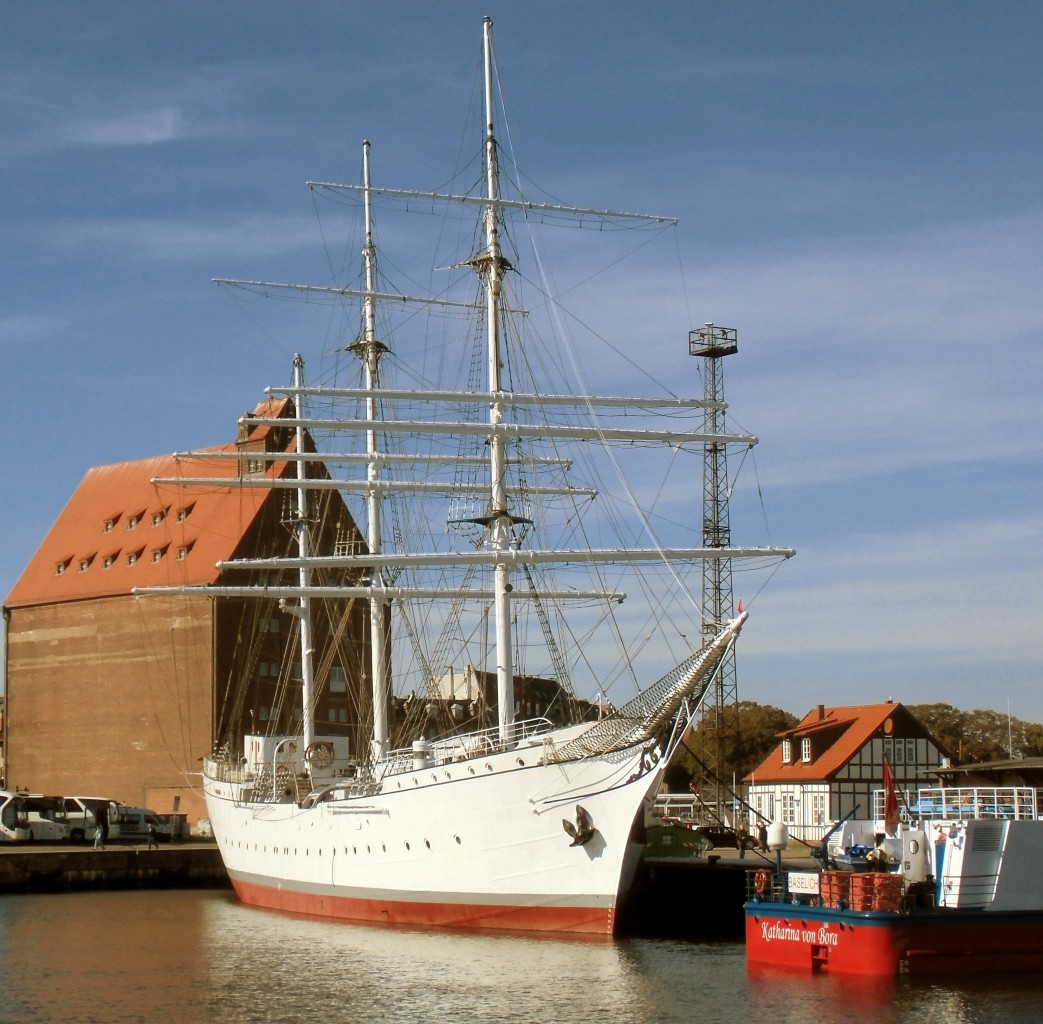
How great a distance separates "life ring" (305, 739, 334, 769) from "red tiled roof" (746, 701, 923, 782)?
19566 mm

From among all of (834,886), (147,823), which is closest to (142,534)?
(147,823)

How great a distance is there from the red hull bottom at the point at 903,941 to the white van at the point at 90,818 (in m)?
40.2

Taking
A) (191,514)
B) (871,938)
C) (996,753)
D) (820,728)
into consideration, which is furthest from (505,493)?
(996,753)

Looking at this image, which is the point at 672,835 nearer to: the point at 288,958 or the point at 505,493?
the point at 505,493

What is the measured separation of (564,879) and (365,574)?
18877 millimetres

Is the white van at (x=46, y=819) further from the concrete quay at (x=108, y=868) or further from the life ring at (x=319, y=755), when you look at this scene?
the life ring at (x=319, y=755)

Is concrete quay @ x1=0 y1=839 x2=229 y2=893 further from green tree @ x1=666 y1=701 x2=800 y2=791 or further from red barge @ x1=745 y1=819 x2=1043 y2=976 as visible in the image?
red barge @ x1=745 y1=819 x2=1043 y2=976

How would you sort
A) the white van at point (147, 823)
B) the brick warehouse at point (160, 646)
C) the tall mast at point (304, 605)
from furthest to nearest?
the brick warehouse at point (160, 646), the white van at point (147, 823), the tall mast at point (304, 605)

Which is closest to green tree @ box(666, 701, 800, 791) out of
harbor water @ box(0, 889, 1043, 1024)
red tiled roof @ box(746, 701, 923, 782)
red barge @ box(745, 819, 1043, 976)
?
red tiled roof @ box(746, 701, 923, 782)

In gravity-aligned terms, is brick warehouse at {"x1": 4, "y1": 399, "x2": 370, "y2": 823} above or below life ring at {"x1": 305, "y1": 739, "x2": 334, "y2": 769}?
above

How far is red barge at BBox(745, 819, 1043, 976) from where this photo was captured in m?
28.7

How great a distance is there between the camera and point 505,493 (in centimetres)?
4200

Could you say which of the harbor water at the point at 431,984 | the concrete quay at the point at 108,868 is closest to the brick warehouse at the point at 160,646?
the concrete quay at the point at 108,868

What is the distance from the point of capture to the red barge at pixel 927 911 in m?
28.7
